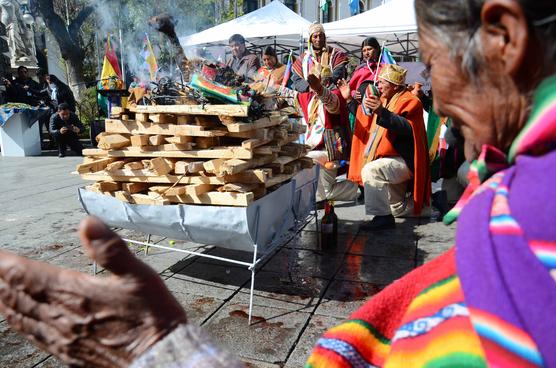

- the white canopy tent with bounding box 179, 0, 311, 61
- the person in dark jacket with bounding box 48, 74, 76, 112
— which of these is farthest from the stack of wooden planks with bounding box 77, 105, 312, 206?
the person in dark jacket with bounding box 48, 74, 76, 112

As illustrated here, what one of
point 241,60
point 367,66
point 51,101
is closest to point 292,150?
point 367,66

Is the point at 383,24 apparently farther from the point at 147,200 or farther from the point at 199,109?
the point at 147,200

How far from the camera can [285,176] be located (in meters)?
3.78

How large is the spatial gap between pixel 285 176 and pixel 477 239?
3088mm

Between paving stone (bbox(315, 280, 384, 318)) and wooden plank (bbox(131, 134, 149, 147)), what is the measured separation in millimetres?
1772

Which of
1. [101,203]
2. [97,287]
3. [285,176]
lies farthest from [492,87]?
[101,203]

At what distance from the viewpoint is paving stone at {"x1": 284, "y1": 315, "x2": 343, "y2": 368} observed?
280cm

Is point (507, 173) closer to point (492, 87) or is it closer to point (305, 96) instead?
point (492, 87)

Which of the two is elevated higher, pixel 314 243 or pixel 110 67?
pixel 110 67

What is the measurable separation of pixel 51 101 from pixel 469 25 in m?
15.1

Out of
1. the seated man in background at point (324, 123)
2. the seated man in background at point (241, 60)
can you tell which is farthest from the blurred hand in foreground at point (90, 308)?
the seated man in background at point (241, 60)

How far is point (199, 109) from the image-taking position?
3297 millimetres

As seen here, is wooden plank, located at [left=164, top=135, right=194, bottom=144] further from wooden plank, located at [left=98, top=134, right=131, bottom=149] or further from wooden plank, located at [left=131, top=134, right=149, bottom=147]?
wooden plank, located at [left=98, top=134, right=131, bottom=149]

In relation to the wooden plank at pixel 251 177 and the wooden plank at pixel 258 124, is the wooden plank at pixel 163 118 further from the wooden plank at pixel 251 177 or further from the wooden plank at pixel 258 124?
the wooden plank at pixel 251 177
